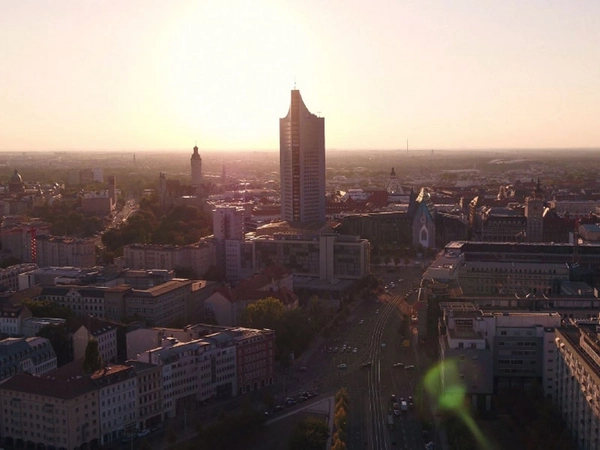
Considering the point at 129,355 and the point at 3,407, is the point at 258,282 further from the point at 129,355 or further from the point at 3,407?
the point at 3,407

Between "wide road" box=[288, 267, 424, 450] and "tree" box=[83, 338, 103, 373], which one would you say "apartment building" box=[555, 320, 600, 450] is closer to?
"wide road" box=[288, 267, 424, 450]

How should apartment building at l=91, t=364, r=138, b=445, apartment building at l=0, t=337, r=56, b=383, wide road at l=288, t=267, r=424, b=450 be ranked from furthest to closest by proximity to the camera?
apartment building at l=0, t=337, r=56, b=383 < wide road at l=288, t=267, r=424, b=450 < apartment building at l=91, t=364, r=138, b=445

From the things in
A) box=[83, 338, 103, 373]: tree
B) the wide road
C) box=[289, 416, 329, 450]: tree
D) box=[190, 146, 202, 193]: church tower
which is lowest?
the wide road

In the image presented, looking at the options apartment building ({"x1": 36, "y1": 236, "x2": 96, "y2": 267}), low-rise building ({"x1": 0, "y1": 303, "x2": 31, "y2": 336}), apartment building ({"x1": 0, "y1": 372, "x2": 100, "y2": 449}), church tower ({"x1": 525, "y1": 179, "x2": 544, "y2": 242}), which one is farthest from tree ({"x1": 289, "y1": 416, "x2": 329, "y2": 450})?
church tower ({"x1": 525, "y1": 179, "x2": 544, "y2": 242})

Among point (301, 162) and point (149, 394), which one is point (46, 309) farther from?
point (301, 162)

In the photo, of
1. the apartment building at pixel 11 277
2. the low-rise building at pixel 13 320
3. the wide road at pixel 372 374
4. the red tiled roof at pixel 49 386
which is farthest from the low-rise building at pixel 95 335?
the apartment building at pixel 11 277

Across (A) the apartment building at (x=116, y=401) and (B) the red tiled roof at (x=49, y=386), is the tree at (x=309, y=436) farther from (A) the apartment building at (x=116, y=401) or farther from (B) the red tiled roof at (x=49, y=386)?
(B) the red tiled roof at (x=49, y=386)
